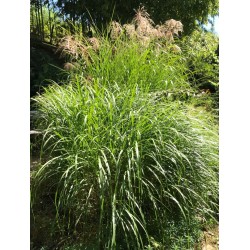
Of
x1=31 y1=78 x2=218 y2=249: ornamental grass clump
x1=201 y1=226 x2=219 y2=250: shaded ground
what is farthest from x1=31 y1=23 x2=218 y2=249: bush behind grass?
x1=201 y1=226 x2=219 y2=250: shaded ground

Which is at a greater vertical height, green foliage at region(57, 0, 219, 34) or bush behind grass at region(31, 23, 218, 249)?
green foliage at region(57, 0, 219, 34)

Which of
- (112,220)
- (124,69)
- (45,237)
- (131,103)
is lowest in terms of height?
(45,237)

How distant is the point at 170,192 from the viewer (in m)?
2.15

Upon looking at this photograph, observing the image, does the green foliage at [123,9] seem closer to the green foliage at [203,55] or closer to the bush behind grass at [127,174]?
the green foliage at [203,55]

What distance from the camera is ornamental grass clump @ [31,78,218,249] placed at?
192 cm

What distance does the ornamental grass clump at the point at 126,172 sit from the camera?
6.31ft

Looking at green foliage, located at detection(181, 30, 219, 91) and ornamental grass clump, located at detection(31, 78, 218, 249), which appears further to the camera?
green foliage, located at detection(181, 30, 219, 91)

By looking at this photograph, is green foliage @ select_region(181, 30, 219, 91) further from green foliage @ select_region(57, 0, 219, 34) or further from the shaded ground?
the shaded ground

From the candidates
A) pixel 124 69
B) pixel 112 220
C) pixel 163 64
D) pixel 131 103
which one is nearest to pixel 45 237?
pixel 112 220

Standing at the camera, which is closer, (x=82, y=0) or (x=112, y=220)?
(x=112, y=220)

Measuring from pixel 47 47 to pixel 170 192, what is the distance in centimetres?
470
